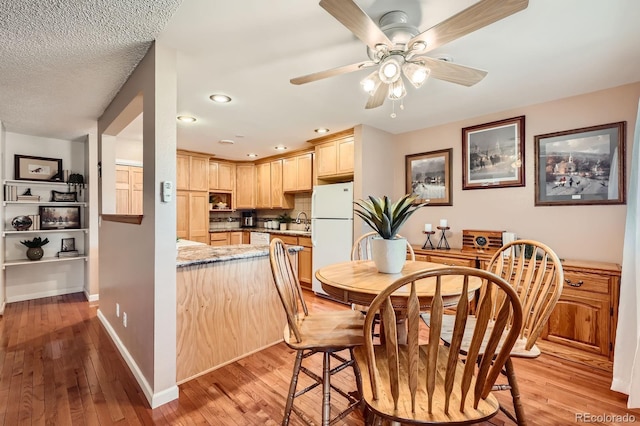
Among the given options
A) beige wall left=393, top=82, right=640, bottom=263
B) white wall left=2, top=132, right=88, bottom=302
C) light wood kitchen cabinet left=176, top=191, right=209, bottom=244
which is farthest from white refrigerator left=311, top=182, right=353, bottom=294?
white wall left=2, top=132, right=88, bottom=302

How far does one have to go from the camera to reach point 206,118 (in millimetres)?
3332

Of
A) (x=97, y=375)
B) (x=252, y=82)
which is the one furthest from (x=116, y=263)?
(x=252, y=82)

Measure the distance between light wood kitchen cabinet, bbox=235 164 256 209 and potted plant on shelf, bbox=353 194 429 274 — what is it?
176 inches

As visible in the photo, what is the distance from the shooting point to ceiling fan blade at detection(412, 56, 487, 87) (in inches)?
64.5

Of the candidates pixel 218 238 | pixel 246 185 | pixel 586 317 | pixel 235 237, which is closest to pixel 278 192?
pixel 246 185

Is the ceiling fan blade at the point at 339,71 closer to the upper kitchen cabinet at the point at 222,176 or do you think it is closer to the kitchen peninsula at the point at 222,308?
the kitchen peninsula at the point at 222,308

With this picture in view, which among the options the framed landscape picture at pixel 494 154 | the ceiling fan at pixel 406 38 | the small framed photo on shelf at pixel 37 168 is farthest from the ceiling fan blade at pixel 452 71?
the small framed photo on shelf at pixel 37 168

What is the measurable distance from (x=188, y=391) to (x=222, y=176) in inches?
167

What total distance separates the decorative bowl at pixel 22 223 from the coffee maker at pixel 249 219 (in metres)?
3.27

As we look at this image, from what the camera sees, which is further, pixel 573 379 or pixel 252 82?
pixel 252 82

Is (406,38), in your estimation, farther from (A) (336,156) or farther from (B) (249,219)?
(B) (249,219)

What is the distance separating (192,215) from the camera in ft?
16.6

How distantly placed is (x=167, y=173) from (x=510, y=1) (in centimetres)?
192

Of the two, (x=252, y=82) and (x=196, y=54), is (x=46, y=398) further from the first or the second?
(x=252, y=82)
